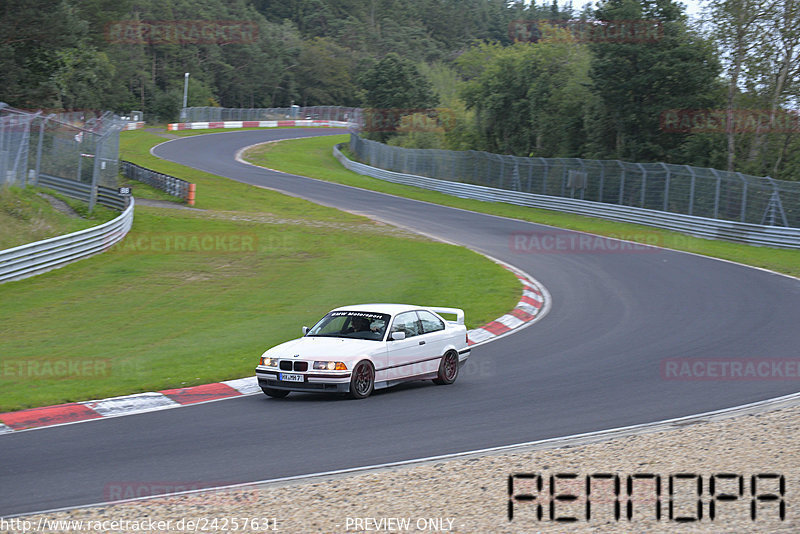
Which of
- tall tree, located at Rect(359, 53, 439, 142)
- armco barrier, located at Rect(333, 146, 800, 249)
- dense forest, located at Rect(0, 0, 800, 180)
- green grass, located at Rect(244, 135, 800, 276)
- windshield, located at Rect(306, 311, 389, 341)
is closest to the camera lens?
windshield, located at Rect(306, 311, 389, 341)

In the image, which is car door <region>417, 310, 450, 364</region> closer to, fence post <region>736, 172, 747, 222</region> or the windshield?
the windshield

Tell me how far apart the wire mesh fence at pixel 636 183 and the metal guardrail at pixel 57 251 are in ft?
72.0

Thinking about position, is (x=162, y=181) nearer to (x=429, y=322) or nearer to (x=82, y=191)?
(x=82, y=191)

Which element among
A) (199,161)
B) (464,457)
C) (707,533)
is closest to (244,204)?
(199,161)

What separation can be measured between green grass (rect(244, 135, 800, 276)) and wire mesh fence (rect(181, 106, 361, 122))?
26336mm

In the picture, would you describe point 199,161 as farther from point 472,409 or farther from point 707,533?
point 707,533

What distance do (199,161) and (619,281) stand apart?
Result: 136ft

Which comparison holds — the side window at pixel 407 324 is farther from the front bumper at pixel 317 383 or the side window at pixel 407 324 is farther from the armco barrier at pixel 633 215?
the armco barrier at pixel 633 215

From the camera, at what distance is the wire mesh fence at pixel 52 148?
84.0 ft

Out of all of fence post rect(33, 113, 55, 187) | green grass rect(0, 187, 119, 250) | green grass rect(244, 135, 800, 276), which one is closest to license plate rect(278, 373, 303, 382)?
green grass rect(0, 187, 119, 250)

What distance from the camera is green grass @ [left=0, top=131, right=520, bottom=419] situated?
43.3 feet

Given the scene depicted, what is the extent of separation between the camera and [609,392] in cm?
1181

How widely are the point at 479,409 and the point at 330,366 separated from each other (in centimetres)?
203

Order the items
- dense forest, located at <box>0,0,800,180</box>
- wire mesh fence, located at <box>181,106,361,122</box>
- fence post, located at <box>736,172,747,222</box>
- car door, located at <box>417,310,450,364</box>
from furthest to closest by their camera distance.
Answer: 1. wire mesh fence, located at <box>181,106,361,122</box>
2. dense forest, located at <box>0,0,800,180</box>
3. fence post, located at <box>736,172,747,222</box>
4. car door, located at <box>417,310,450,364</box>
